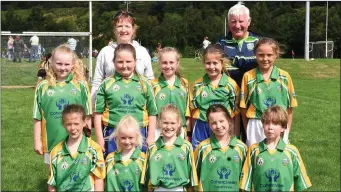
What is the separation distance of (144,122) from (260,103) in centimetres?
119

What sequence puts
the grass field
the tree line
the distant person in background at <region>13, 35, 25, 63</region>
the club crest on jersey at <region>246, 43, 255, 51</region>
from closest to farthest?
the club crest on jersey at <region>246, 43, 255, 51</region>, the grass field, the distant person in background at <region>13, 35, 25, 63</region>, the tree line

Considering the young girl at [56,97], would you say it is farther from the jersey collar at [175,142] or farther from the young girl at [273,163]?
the young girl at [273,163]

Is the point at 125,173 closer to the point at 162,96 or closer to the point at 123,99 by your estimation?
the point at 123,99

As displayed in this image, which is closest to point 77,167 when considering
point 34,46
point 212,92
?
point 212,92

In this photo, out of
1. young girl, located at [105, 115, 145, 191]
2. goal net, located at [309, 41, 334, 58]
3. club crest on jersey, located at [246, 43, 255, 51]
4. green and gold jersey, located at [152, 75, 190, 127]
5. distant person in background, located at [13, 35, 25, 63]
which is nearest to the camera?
young girl, located at [105, 115, 145, 191]

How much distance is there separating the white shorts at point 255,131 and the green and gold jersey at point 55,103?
165 cm

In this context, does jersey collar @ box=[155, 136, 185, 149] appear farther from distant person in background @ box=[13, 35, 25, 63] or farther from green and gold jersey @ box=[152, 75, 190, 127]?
distant person in background @ box=[13, 35, 25, 63]

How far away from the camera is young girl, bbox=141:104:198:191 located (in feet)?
15.9

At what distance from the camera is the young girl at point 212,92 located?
5.41 metres

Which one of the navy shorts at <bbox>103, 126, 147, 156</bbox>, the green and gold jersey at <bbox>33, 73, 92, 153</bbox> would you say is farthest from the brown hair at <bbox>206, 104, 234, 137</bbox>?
the green and gold jersey at <bbox>33, 73, 92, 153</bbox>

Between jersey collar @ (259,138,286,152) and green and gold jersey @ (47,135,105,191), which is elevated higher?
jersey collar @ (259,138,286,152)

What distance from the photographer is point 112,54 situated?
220 inches

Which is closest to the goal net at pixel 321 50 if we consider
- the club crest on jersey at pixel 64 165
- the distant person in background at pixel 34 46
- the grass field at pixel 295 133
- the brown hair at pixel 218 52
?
the grass field at pixel 295 133

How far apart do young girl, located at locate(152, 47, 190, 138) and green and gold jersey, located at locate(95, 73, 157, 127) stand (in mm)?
202
